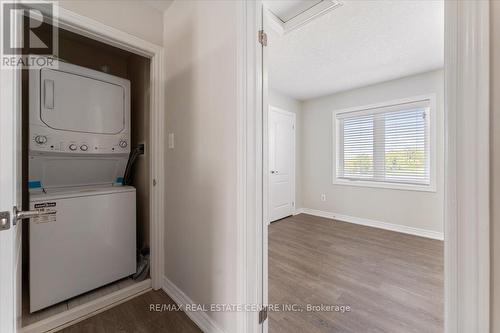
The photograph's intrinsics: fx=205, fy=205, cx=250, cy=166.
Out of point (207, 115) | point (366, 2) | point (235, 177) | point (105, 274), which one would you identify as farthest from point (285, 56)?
point (105, 274)

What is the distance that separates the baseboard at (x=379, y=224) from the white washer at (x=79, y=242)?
341cm

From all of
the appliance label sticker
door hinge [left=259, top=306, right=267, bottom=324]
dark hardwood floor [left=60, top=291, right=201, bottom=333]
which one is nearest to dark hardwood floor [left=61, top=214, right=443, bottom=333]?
dark hardwood floor [left=60, top=291, right=201, bottom=333]

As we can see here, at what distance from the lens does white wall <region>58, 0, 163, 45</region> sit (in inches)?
54.9

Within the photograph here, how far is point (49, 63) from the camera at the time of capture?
1.56m

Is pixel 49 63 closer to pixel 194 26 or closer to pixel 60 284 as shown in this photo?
pixel 194 26

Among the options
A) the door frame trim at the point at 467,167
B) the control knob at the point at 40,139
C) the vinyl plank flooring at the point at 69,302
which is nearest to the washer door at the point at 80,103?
the control knob at the point at 40,139

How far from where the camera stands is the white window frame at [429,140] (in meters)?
2.95

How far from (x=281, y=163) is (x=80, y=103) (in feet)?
10.1

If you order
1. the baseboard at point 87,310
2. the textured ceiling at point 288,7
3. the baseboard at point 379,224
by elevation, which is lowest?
the baseboard at point 87,310

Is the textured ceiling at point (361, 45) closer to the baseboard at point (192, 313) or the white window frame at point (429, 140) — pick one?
the white window frame at point (429, 140)

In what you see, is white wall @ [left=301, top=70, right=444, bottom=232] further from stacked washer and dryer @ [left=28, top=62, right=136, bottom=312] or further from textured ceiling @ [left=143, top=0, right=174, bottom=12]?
stacked washer and dryer @ [left=28, top=62, right=136, bottom=312]

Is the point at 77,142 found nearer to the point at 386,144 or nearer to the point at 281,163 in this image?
the point at 281,163

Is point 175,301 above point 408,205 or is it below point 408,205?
below

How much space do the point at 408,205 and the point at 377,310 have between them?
2.25m
